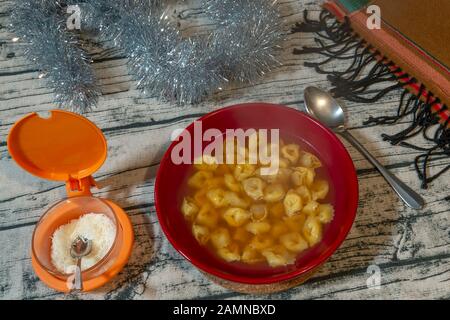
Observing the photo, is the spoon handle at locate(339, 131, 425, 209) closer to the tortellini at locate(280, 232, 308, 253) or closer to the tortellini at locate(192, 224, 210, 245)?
the tortellini at locate(280, 232, 308, 253)

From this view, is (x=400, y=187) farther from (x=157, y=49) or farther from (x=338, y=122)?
(x=157, y=49)

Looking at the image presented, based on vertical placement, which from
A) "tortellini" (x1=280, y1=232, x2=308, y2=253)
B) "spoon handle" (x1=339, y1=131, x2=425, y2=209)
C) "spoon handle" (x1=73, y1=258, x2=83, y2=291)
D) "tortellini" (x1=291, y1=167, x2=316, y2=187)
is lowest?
"spoon handle" (x1=73, y1=258, x2=83, y2=291)

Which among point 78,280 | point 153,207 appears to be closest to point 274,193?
point 153,207

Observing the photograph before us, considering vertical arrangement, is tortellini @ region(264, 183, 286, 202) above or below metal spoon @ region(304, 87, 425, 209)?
below

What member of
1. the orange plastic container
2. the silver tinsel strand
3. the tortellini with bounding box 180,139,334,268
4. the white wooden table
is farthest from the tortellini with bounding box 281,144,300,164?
the silver tinsel strand

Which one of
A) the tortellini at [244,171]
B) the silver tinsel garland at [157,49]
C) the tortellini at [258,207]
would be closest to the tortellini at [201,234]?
the tortellini at [258,207]

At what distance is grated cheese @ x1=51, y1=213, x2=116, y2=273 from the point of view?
0.68 m

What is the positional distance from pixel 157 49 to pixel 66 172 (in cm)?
26

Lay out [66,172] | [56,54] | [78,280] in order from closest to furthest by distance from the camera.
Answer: [78,280] < [66,172] < [56,54]

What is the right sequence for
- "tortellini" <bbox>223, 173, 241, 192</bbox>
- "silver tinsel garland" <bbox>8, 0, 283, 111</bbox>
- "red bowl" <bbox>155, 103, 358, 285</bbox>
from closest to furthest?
"red bowl" <bbox>155, 103, 358, 285</bbox> → "tortellini" <bbox>223, 173, 241, 192</bbox> → "silver tinsel garland" <bbox>8, 0, 283, 111</bbox>

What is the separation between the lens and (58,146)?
2.36ft

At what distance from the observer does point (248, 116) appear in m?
0.79

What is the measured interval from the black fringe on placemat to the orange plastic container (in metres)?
0.44

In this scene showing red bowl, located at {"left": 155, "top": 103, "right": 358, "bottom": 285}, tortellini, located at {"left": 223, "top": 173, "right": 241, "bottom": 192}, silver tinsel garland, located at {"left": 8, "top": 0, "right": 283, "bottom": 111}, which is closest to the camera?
red bowl, located at {"left": 155, "top": 103, "right": 358, "bottom": 285}
